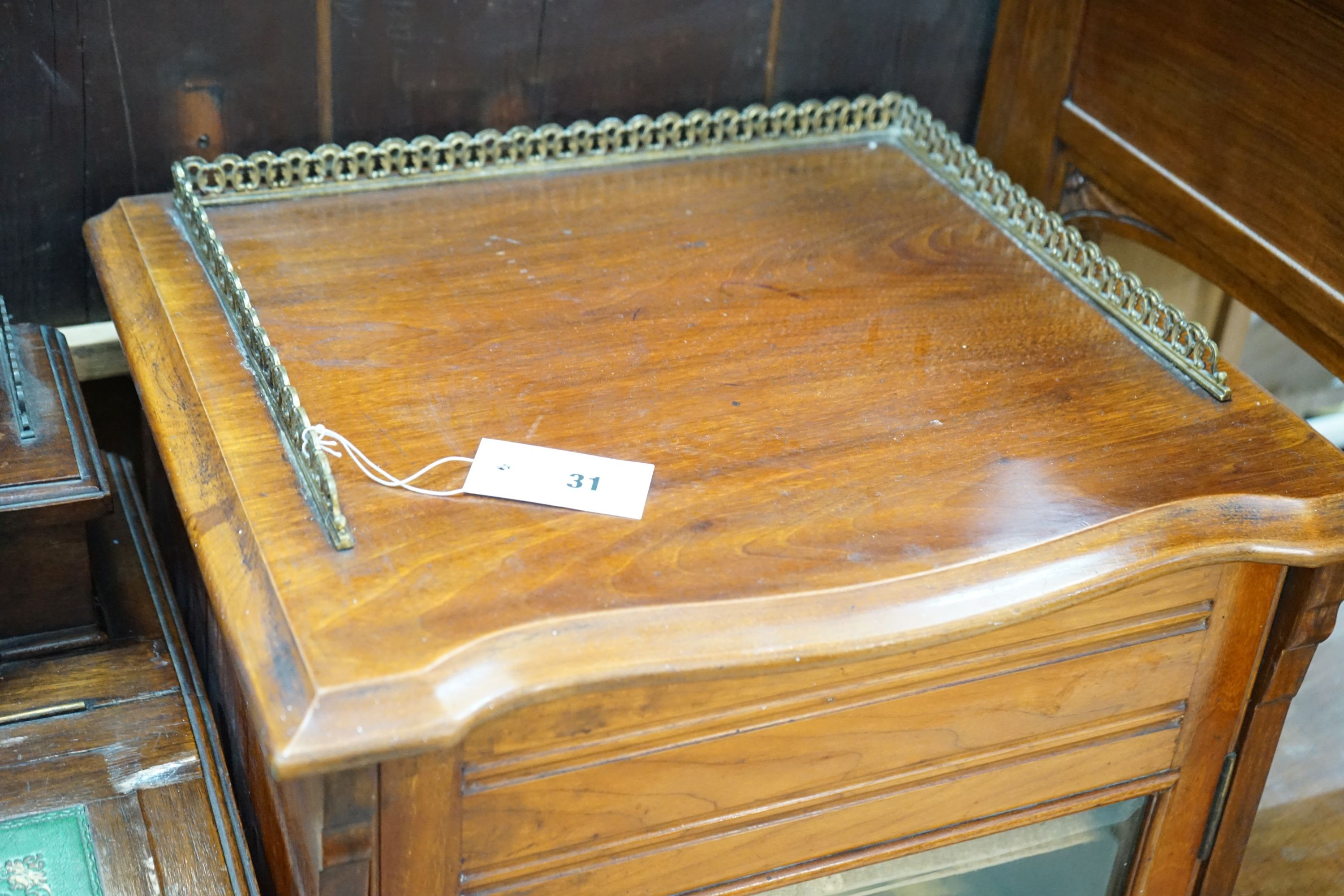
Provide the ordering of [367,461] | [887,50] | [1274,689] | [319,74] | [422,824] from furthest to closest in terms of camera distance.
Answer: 1. [887,50]
2. [319,74]
3. [1274,689]
4. [367,461]
5. [422,824]

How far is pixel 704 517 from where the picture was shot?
83 cm

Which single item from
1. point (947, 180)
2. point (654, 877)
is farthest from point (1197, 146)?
point (654, 877)

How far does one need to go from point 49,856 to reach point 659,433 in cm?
46

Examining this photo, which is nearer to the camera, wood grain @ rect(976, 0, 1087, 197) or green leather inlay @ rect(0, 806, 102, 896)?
green leather inlay @ rect(0, 806, 102, 896)

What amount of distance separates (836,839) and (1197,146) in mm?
678

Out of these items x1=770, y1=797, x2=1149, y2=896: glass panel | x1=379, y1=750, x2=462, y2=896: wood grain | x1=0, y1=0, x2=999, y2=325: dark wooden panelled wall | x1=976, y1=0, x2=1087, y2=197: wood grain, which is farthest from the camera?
x1=976, y1=0, x2=1087, y2=197: wood grain

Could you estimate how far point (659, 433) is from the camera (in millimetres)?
907

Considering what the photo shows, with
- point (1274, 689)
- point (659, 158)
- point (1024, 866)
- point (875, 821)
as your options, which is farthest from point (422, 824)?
point (659, 158)

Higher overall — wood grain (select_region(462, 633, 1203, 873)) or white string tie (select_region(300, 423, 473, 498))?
white string tie (select_region(300, 423, 473, 498))

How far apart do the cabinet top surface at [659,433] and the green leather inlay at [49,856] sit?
0.22 metres

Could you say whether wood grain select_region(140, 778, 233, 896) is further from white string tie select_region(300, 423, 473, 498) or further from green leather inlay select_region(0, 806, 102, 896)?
white string tie select_region(300, 423, 473, 498)

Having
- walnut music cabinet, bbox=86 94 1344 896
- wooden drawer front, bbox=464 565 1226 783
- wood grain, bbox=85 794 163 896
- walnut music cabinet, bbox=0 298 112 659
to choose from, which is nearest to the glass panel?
walnut music cabinet, bbox=86 94 1344 896

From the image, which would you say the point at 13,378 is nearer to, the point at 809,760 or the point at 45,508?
the point at 45,508

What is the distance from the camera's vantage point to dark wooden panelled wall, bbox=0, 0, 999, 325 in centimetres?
109
